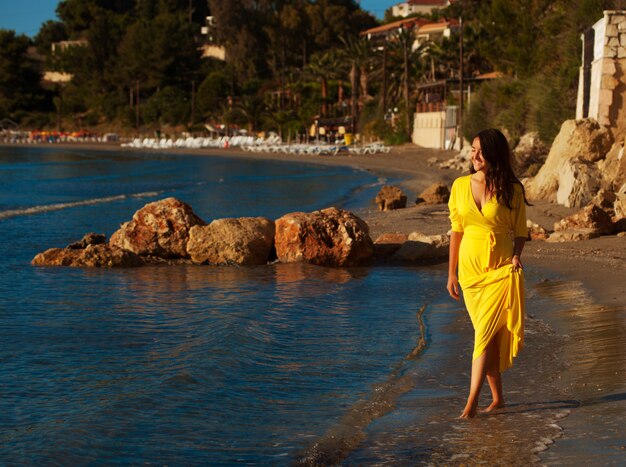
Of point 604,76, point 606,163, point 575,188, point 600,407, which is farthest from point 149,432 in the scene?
point 604,76

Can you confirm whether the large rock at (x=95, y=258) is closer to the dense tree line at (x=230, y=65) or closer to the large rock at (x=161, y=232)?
the large rock at (x=161, y=232)

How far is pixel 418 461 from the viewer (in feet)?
16.6

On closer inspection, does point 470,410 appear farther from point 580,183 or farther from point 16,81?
point 16,81

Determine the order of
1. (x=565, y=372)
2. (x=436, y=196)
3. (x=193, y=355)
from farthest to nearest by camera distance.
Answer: (x=436, y=196), (x=193, y=355), (x=565, y=372)

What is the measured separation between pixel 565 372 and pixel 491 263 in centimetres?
164

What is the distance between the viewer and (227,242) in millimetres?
13203

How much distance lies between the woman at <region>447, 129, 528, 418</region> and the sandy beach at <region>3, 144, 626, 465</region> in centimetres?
43

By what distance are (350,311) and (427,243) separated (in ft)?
13.3

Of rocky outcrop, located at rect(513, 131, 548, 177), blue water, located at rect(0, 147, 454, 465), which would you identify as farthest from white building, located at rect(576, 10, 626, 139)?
blue water, located at rect(0, 147, 454, 465)

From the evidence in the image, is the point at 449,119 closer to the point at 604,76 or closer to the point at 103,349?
the point at 604,76

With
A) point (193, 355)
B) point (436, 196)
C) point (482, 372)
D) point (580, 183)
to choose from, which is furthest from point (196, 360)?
point (436, 196)

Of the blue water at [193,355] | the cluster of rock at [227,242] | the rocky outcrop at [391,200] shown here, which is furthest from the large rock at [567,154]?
the blue water at [193,355]

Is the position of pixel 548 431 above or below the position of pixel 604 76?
below

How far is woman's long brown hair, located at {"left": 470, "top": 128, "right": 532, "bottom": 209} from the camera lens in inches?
213
